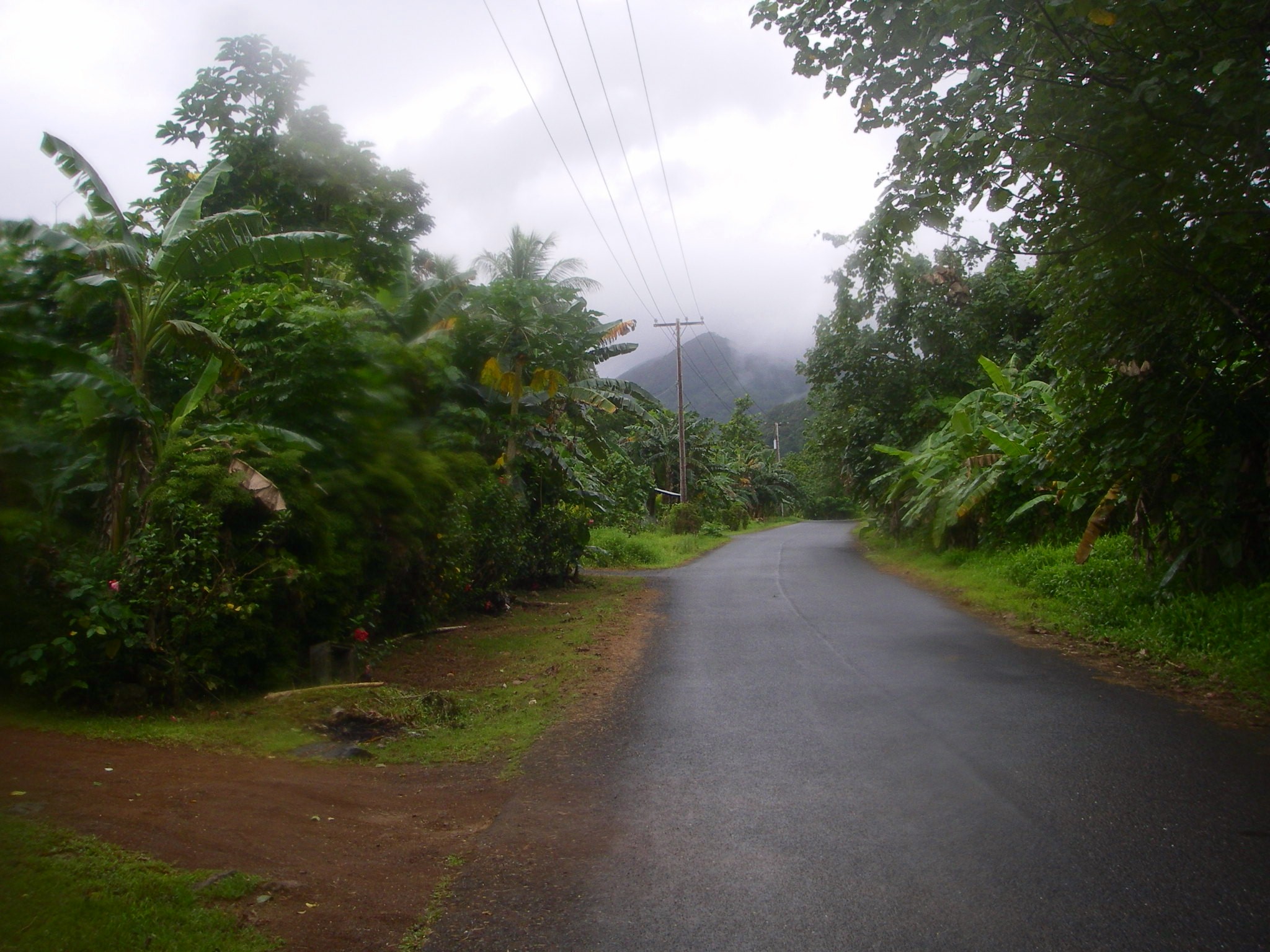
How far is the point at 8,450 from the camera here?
5457 mm

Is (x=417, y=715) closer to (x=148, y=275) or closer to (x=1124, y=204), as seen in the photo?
(x=148, y=275)

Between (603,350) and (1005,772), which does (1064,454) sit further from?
(603,350)

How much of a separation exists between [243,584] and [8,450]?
276 cm

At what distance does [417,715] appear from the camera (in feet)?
26.6

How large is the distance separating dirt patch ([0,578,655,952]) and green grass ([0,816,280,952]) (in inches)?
5.4

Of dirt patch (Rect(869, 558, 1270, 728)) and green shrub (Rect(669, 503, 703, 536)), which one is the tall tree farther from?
green shrub (Rect(669, 503, 703, 536))

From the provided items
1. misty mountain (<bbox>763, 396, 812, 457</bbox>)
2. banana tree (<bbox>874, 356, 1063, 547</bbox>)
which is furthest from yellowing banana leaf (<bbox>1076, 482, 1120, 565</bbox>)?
misty mountain (<bbox>763, 396, 812, 457</bbox>)

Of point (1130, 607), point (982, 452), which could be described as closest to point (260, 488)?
point (1130, 607)

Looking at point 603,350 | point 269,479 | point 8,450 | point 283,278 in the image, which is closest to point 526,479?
point 603,350

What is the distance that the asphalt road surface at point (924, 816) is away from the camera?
13.0 feet

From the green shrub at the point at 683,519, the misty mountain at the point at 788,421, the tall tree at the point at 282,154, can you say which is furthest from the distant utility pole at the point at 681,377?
the misty mountain at the point at 788,421

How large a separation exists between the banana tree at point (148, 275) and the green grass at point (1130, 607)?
9.29 meters

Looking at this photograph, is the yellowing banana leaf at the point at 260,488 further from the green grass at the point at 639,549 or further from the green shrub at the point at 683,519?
the green shrub at the point at 683,519

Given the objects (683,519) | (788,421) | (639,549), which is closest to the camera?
(639,549)
